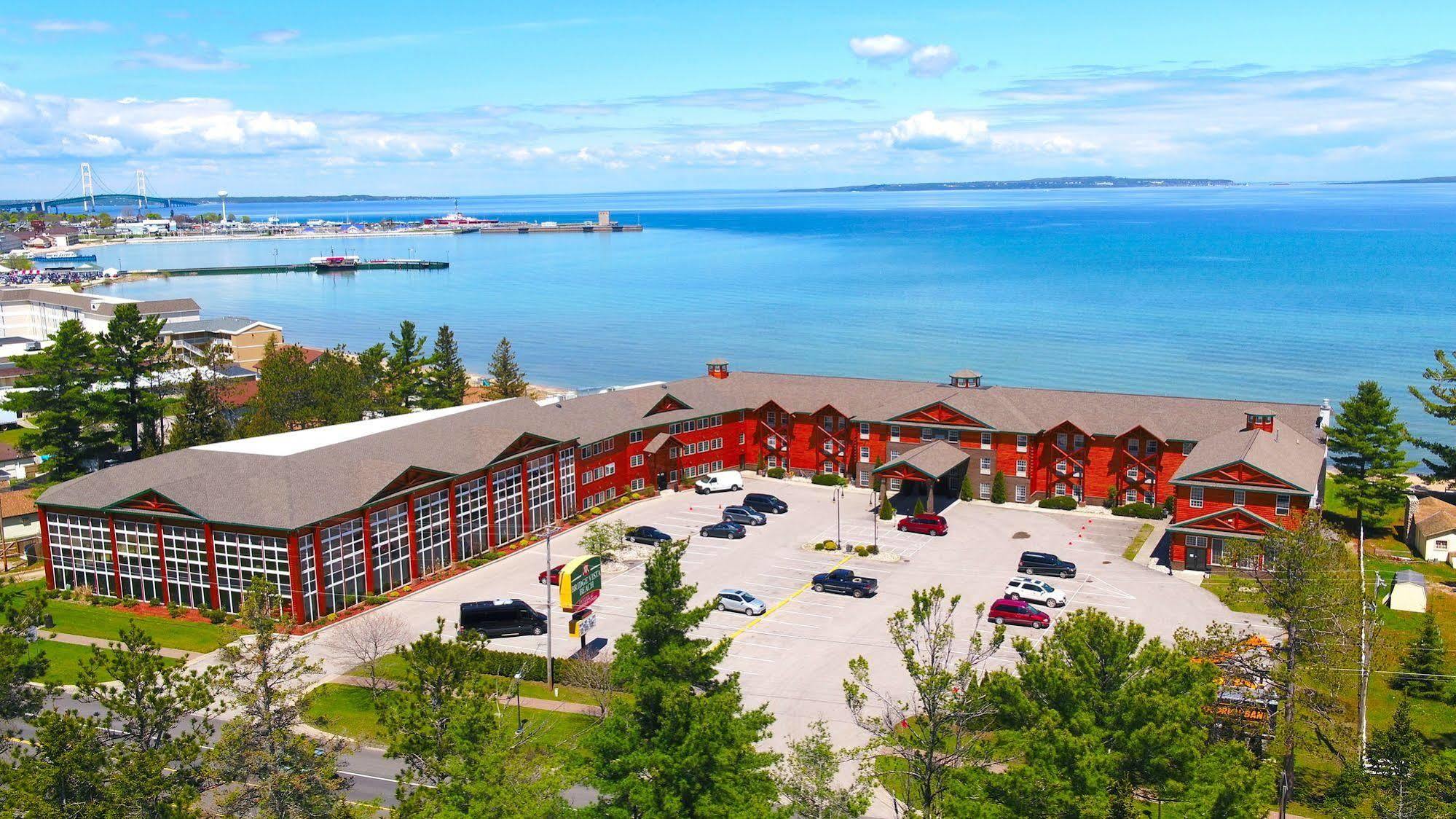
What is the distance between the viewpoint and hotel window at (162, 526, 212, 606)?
173ft

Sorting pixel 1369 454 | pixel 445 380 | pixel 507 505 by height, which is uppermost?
pixel 445 380

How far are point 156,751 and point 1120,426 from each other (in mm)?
57212

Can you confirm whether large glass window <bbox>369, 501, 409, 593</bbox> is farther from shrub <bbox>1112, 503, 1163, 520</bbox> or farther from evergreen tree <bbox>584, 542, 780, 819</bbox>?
shrub <bbox>1112, 503, 1163, 520</bbox>

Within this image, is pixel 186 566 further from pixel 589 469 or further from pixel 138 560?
pixel 589 469

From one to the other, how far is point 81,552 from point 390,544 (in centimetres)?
1503

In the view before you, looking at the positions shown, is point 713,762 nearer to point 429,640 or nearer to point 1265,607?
point 429,640

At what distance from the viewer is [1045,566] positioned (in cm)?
5766

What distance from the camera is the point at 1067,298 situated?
189000 mm

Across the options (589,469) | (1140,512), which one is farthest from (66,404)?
(1140,512)

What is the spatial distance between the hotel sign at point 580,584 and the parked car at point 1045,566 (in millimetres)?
22015

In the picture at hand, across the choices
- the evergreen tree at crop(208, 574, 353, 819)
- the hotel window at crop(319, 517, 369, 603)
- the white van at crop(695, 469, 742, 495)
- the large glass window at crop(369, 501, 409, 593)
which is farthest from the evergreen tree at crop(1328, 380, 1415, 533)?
the evergreen tree at crop(208, 574, 353, 819)

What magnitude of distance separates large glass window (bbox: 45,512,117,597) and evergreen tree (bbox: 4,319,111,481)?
14.9 m

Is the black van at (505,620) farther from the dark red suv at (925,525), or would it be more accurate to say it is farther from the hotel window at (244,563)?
the dark red suv at (925,525)

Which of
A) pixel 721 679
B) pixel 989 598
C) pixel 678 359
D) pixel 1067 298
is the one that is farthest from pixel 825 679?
pixel 1067 298
